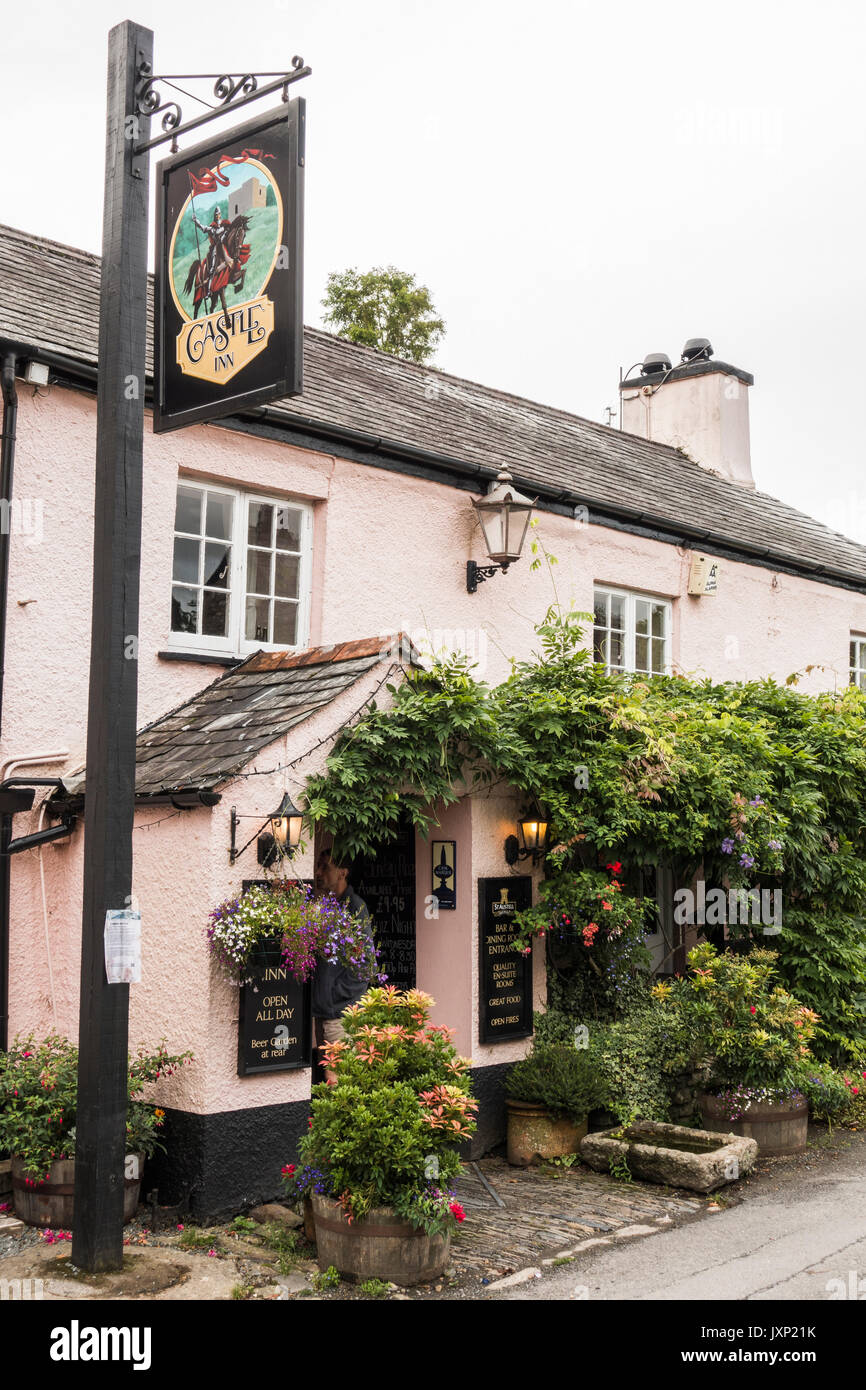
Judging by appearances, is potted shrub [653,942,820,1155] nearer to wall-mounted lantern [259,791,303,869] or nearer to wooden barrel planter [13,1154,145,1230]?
wall-mounted lantern [259,791,303,869]

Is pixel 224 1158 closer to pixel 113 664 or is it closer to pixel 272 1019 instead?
pixel 272 1019

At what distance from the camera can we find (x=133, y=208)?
6.43 metres

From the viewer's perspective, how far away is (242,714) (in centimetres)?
802

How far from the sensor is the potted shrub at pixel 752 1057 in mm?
8609

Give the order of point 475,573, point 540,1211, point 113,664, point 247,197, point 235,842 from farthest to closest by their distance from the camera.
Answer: point 475,573
point 540,1211
point 235,842
point 247,197
point 113,664

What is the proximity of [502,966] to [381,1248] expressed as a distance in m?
2.95

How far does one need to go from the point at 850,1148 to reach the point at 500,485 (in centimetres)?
588

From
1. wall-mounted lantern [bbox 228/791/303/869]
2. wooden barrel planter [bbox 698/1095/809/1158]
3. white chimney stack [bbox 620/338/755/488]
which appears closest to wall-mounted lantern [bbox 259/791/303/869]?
wall-mounted lantern [bbox 228/791/303/869]

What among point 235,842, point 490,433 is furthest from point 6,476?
point 490,433

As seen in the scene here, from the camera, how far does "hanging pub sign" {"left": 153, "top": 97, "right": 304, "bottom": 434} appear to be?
6.13 metres

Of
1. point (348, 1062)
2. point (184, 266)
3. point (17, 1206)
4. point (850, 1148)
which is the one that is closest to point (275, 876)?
point (348, 1062)

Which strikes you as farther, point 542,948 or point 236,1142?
point 542,948

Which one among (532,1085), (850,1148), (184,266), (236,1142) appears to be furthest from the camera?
(850,1148)

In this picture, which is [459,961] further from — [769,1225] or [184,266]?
[184,266]
